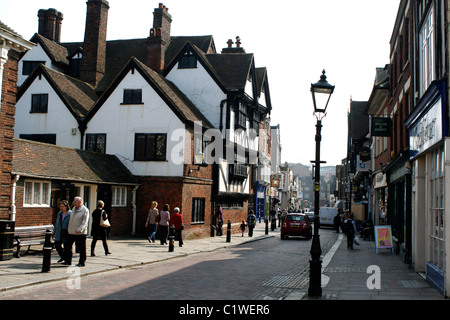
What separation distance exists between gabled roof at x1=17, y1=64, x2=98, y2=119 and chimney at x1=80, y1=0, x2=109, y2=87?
2625mm

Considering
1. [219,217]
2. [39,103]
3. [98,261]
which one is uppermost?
[39,103]

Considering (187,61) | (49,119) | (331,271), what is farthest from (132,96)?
(331,271)

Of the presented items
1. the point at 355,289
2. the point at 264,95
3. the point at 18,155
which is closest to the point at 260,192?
the point at 264,95

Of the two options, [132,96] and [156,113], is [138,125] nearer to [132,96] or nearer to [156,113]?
[156,113]

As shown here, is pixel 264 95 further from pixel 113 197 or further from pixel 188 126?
pixel 113 197

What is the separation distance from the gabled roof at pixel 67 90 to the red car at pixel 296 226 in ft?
44.8

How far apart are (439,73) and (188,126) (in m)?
15.4

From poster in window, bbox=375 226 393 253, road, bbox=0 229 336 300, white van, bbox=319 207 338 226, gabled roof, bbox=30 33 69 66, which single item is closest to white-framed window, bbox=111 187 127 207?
road, bbox=0 229 336 300

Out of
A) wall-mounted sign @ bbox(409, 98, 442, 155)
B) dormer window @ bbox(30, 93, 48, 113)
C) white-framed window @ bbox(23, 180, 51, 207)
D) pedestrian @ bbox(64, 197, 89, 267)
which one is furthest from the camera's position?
dormer window @ bbox(30, 93, 48, 113)

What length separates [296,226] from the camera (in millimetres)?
27953

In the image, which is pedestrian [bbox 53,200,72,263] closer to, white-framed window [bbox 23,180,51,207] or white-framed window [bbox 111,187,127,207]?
white-framed window [bbox 23,180,51,207]

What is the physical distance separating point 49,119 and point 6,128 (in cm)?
1170

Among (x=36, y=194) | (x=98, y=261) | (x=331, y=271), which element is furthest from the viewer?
(x=36, y=194)

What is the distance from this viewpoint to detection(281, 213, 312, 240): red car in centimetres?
2781
